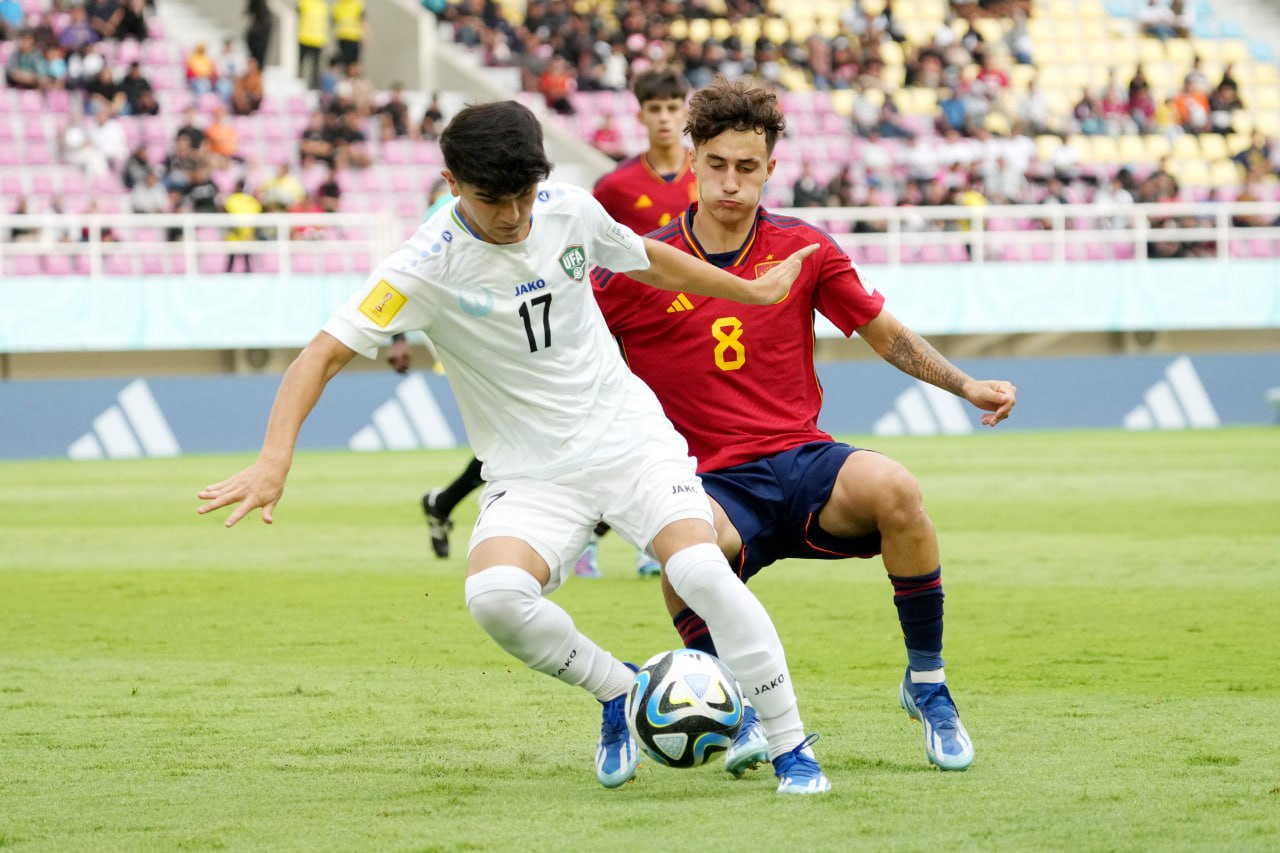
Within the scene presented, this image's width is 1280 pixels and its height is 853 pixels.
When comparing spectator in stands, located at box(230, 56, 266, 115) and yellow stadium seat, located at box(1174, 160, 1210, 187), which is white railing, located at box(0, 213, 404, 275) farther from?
yellow stadium seat, located at box(1174, 160, 1210, 187)

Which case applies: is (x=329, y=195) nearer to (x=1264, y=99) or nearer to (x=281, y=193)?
(x=281, y=193)

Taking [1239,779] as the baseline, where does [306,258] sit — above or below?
below

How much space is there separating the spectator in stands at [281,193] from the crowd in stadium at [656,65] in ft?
0.07

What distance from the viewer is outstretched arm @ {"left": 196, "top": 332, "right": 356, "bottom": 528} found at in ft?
14.5

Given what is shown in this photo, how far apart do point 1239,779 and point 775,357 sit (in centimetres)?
184

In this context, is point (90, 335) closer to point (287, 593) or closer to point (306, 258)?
point (306, 258)

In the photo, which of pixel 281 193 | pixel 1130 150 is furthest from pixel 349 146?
pixel 1130 150

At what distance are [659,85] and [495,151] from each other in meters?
4.84

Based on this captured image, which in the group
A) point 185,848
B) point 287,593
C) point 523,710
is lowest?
point 287,593

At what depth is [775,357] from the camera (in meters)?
5.64

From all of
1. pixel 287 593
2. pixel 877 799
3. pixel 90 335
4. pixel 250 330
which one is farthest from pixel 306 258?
pixel 877 799

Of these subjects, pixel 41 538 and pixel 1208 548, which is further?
pixel 41 538

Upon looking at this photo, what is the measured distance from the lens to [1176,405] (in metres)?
23.2

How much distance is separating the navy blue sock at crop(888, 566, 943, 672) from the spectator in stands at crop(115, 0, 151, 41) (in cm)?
2234
